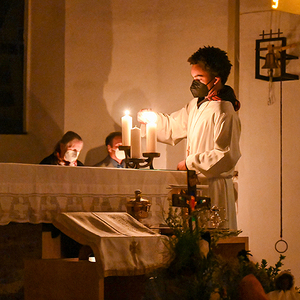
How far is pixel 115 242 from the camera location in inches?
135

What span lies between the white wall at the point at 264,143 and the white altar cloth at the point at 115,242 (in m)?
3.03

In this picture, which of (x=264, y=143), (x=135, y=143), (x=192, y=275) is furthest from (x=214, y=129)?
(x=192, y=275)

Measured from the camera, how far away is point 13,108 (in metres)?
6.13

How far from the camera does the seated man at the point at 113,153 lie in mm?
5766

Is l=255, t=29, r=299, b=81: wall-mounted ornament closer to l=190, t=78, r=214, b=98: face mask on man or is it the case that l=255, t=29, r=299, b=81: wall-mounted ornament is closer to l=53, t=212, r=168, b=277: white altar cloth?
l=190, t=78, r=214, b=98: face mask on man

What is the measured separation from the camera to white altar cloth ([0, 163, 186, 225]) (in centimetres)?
374

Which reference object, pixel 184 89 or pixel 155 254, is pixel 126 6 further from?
pixel 155 254

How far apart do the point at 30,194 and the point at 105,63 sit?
9.41ft

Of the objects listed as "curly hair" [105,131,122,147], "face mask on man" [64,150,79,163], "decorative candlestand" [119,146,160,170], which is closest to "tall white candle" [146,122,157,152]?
"decorative candlestand" [119,146,160,170]

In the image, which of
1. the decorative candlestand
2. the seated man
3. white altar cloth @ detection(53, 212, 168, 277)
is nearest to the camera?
white altar cloth @ detection(53, 212, 168, 277)

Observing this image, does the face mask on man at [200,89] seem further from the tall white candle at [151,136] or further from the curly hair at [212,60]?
the tall white candle at [151,136]

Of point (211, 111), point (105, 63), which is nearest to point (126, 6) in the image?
point (105, 63)

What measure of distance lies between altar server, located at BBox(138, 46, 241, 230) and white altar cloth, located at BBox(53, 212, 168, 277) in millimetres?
1120

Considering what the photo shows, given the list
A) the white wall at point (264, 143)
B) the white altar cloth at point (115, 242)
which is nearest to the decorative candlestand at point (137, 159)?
the white altar cloth at point (115, 242)
